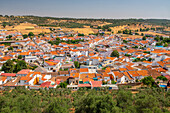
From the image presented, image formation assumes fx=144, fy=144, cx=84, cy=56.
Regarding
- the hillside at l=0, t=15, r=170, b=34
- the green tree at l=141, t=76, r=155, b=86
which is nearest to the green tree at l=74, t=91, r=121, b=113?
the green tree at l=141, t=76, r=155, b=86

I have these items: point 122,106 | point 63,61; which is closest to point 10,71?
point 63,61

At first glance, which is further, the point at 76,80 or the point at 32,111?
the point at 76,80

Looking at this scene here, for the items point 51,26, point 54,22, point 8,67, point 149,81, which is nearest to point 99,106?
point 149,81

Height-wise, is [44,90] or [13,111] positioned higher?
[13,111]

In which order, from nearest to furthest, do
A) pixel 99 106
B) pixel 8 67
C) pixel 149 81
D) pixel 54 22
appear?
1. pixel 99 106
2. pixel 149 81
3. pixel 8 67
4. pixel 54 22

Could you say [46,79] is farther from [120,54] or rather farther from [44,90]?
[120,54]

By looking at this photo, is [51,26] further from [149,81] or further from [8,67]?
[149,81]

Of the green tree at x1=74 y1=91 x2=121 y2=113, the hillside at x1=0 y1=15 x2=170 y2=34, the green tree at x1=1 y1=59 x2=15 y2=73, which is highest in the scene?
the hillside at x1=0 y1=15 x2=170 y2=34

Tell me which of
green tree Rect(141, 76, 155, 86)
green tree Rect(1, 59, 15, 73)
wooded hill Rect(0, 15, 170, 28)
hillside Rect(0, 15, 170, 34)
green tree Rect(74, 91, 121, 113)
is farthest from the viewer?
wooded hill Rect(0, 15, 170, 28)

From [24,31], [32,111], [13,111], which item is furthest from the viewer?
[24,31]

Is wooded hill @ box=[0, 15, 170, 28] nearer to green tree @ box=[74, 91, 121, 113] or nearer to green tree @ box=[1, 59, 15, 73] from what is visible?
green tree @ box=[1, 59, 15, 73]

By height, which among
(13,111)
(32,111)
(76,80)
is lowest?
(76,80)
